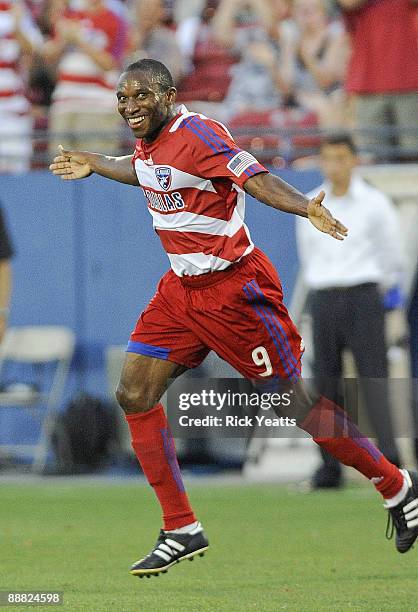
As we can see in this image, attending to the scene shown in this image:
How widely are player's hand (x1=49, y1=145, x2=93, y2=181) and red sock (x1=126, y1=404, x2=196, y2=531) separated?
A: 1.29 meters

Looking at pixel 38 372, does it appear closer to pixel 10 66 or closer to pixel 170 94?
pixel 10 66

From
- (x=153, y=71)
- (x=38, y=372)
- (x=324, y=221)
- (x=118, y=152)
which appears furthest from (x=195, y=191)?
(x=38, y=372)

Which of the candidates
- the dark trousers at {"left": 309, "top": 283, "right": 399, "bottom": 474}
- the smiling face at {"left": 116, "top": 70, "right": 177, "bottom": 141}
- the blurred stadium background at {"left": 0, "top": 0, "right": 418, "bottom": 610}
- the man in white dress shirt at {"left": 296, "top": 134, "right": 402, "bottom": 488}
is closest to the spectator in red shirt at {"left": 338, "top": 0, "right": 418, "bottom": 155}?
the blurred stadium background at {"left": 0, "top": 0, "right": 418, "bottom": 610}

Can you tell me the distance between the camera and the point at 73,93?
46.1 ft

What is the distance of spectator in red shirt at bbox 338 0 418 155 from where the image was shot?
1225 cm

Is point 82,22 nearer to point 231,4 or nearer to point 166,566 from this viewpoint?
point 231,4

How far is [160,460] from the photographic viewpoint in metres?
6.85

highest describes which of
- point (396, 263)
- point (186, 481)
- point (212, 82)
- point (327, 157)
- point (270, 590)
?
point (212, 82)

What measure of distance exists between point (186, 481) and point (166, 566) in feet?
18.9

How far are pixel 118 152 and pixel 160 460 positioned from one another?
7.66 meters

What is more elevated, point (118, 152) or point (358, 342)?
point (118, 152)

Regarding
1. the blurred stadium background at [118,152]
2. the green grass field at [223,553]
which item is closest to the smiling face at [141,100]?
the green grass field at [223,553]

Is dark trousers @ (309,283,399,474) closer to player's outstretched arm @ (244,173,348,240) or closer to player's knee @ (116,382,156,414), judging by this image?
player's knee @ (116,382,156,414)

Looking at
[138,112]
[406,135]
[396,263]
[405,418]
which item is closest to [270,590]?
[138,112]
